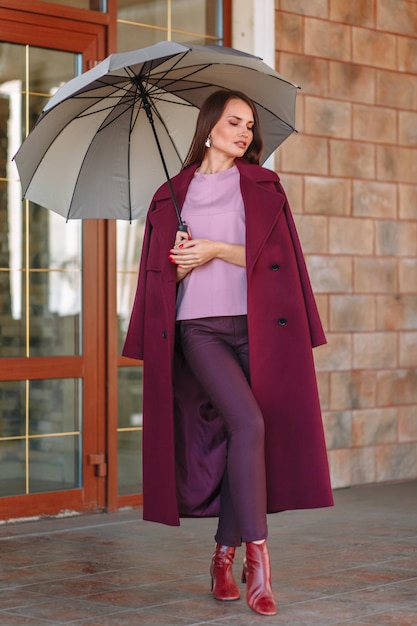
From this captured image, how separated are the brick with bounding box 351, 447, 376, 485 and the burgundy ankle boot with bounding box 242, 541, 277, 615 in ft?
9.66

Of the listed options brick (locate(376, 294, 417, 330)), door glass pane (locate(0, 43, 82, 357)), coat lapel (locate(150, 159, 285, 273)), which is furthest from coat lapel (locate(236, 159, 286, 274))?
brick (locate(376, 294, 417, 330))

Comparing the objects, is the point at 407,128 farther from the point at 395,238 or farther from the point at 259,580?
the point at 259,580

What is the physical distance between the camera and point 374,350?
646 cm

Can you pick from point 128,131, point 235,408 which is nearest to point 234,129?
point 128,131

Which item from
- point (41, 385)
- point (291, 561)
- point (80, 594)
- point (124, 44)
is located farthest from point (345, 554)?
point (124, 44)

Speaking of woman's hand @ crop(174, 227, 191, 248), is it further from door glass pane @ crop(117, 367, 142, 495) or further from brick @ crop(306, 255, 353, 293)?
brick @ crop(306, 255, 353, 293)

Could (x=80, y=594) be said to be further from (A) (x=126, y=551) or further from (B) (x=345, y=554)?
(B) (x=345, y=554)

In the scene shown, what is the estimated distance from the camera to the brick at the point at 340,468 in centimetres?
622

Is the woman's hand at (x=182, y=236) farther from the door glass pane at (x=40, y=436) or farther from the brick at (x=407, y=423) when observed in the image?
the brick at (x=407, y=423)

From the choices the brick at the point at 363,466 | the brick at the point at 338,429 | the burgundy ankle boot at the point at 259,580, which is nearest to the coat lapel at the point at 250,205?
the burgundy ankle boot at the point at 259,580

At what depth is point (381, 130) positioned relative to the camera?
256 inches

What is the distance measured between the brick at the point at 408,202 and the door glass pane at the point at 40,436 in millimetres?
2206

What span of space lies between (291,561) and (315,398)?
916mm

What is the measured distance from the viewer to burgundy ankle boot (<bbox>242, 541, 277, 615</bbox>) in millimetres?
3404
